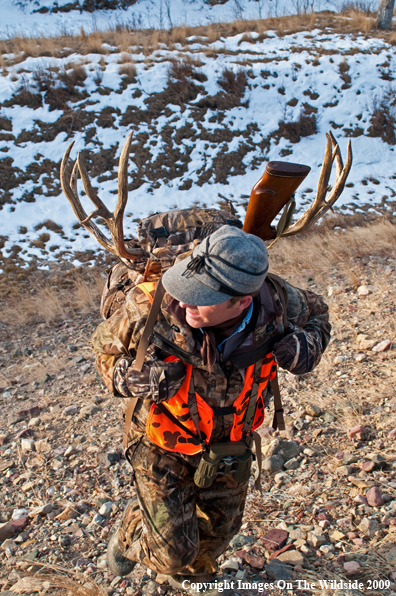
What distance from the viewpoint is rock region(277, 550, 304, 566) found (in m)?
2.40

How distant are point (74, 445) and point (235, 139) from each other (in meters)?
10.4

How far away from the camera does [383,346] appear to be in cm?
419

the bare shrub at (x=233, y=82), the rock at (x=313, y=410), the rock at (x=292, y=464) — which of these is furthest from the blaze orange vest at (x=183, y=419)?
the bare shrub at (x=233, y=82)

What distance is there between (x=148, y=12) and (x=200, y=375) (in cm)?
2715

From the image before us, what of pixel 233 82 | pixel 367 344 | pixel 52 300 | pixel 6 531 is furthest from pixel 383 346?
pixel 233 82

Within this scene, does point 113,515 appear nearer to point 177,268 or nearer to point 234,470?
point 234,470

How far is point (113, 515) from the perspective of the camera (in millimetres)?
2891

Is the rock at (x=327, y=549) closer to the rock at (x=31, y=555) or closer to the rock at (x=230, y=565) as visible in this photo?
the rock at (x=230, y=565)

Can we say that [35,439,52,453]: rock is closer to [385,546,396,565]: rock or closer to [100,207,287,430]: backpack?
[100,207,287,430]: backpack

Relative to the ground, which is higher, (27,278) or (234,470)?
(234,470)

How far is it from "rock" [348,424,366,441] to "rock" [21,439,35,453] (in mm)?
2478

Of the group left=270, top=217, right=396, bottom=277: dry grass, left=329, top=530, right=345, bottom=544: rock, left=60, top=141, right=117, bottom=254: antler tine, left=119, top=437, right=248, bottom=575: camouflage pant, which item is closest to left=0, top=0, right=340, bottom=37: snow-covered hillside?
left=270, top=217, right=396, bottom=277: dry grass

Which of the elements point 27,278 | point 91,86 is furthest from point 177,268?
point 91,86

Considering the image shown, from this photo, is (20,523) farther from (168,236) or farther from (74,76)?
(74,76)
